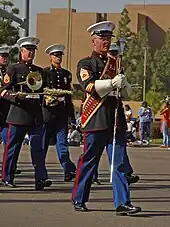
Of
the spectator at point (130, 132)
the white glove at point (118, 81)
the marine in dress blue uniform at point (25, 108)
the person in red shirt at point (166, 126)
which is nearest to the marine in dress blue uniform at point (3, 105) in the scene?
the marine in dress blue uniform at point (25, 108)

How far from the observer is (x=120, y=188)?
808cm

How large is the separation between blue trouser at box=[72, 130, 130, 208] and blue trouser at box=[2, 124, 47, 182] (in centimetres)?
192

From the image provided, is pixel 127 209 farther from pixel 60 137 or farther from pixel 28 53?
pixel 60 137

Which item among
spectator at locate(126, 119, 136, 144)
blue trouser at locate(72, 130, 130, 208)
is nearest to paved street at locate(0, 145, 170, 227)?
blue trouser at locate(72, 130, 130, 208)

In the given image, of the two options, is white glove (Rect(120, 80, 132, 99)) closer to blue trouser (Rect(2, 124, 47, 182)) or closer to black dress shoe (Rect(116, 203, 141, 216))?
black dress shoe (Rect(116, 203, 141, 216))

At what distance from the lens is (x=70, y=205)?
9109mm

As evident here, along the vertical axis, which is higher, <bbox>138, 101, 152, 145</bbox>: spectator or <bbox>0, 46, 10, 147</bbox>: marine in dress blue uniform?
<bbox>0, 46, 10, 147</bbox>: marine in dress blue uniform

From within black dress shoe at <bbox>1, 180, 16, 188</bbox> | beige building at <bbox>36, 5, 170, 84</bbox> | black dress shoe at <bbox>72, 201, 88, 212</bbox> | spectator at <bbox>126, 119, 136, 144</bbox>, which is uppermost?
beige building at <bbox>36, 5, 170, 84</bbox>

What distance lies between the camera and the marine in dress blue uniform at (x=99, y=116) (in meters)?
8.09

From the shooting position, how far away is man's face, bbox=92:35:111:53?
8.23m

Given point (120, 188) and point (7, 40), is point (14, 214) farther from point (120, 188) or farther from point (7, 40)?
point (7, 40)

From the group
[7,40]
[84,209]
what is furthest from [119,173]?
[7,40]

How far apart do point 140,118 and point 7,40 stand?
1447 centimetres

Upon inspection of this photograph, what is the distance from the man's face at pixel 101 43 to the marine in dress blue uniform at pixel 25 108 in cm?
203
